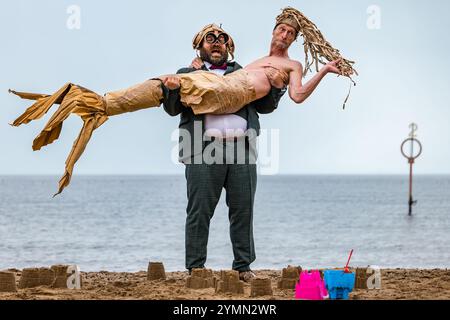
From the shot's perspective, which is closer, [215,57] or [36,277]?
[36,277]

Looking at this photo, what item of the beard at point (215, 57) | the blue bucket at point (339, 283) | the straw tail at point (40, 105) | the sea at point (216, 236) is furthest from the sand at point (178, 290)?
the sea at point (216, 236)

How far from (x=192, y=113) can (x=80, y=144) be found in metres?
1.07

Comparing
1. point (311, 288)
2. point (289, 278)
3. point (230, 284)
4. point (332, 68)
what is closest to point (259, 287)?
point (230, 284)

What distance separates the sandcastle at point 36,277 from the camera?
8266mm

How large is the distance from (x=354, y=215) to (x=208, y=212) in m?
41.1

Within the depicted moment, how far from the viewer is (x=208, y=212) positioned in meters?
8.70

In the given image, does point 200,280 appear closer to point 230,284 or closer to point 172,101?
point 230,284

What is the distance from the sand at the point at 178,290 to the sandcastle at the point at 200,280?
61mm

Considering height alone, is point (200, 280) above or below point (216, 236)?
above

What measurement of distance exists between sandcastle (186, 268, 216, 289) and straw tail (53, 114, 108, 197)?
1.22 m

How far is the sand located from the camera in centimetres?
776

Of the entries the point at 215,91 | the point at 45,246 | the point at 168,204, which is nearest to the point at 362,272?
the point at 215,91

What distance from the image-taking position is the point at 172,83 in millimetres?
8469

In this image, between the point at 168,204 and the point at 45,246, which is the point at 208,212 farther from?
the point at 168,204
